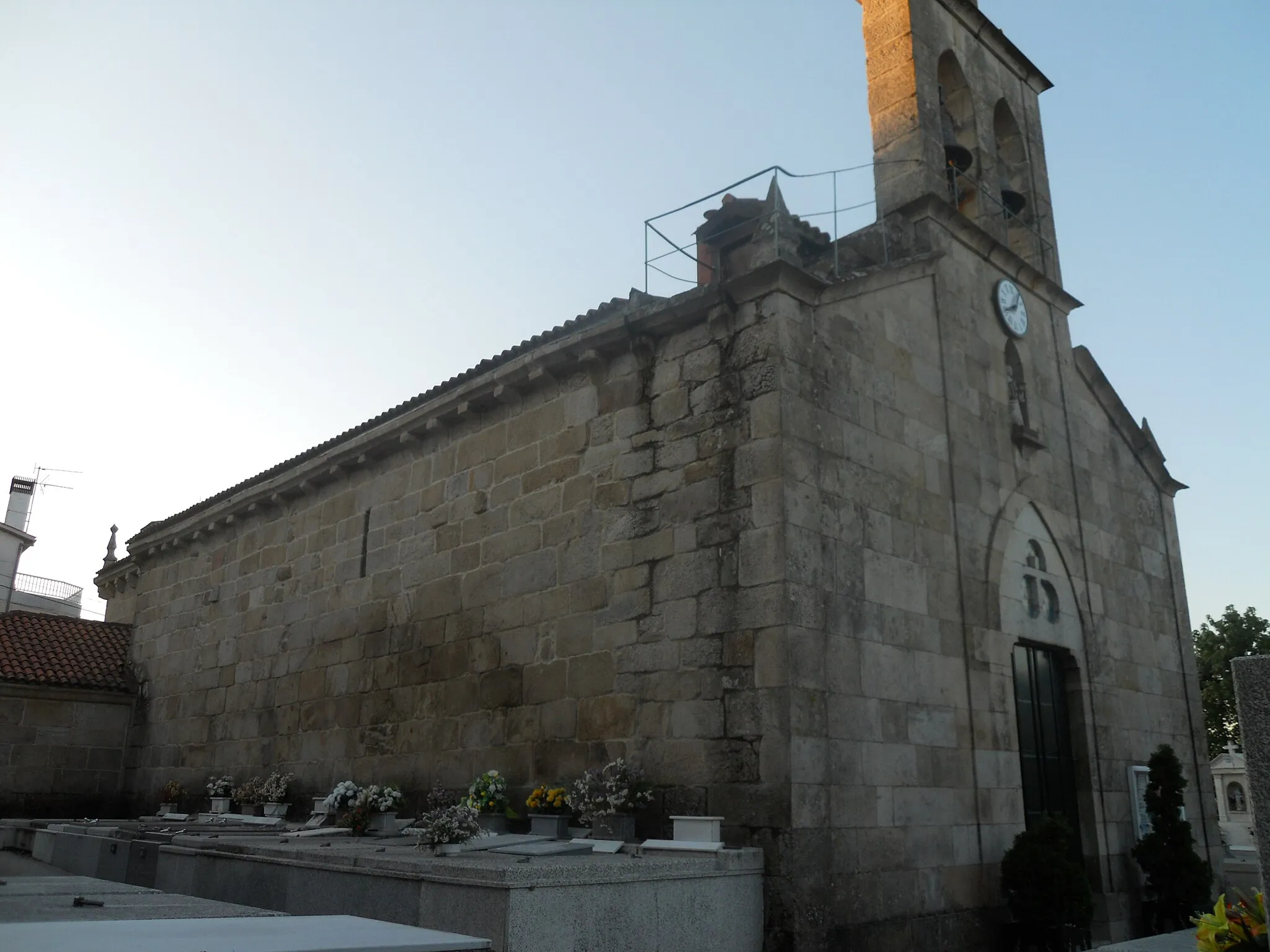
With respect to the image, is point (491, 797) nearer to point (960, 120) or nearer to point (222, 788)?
point (222, 788)

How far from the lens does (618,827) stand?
27.7 ft

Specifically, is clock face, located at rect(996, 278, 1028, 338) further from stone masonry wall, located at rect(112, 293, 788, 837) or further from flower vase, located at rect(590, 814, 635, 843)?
flower vase, located at rect(590, 814, 635, 843)

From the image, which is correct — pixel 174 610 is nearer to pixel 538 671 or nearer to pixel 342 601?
pixel 342 601

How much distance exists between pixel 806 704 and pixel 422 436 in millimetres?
6665

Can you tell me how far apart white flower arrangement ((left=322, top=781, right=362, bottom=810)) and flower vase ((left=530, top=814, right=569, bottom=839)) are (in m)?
3.30

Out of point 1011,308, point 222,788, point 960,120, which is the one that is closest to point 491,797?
point 222,788

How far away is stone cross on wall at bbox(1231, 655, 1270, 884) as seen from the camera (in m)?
3.18

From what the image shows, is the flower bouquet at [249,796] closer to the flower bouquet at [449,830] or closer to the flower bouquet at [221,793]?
the flower bouquet at [221,793]

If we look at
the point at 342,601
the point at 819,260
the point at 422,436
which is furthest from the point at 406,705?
the point at 819,260

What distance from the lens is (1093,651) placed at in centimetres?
1193

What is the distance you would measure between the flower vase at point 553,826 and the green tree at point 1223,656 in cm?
2691

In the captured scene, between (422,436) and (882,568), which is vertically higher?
(422,436)

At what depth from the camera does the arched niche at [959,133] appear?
12.4 m

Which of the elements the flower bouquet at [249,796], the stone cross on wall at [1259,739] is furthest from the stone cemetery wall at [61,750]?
the stone cross on wall at [1259,739]
